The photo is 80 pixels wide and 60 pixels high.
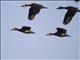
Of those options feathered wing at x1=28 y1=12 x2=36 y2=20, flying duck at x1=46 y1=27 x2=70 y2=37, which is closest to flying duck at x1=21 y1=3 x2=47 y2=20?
feathered wing at x1=28 y1=12 x2=36 y2=20

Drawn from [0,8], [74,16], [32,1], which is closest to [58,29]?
[74,16]

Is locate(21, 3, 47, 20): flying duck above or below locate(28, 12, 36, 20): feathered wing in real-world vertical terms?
above

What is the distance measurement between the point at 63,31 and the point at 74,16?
0.51 ft

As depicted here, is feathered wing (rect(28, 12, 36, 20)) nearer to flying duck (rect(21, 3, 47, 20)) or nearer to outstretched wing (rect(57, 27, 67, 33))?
flying duck (rect(21, 3, 47, 20))

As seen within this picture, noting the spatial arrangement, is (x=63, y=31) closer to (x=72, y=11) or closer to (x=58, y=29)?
(x=58, y=29)

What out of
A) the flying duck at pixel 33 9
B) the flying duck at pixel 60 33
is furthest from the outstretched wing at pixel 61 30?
the flying duck at pixel 33 9

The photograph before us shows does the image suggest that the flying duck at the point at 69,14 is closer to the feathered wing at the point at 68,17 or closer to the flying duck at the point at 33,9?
the feathered wing at the point at 68,17

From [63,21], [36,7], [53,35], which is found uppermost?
[36,7]

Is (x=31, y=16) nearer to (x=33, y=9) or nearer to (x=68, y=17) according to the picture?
(x=33, y=9)

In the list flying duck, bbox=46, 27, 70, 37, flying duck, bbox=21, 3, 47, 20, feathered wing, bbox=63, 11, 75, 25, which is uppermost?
flying duck, bbox=21, 3, 47, 20

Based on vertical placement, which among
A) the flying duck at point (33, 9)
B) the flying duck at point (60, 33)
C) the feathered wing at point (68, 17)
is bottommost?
the flying duck at point (60, 33)

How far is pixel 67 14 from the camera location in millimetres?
1896

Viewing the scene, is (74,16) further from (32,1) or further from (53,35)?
(32,1)

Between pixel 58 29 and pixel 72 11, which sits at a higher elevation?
pixel 72 11
